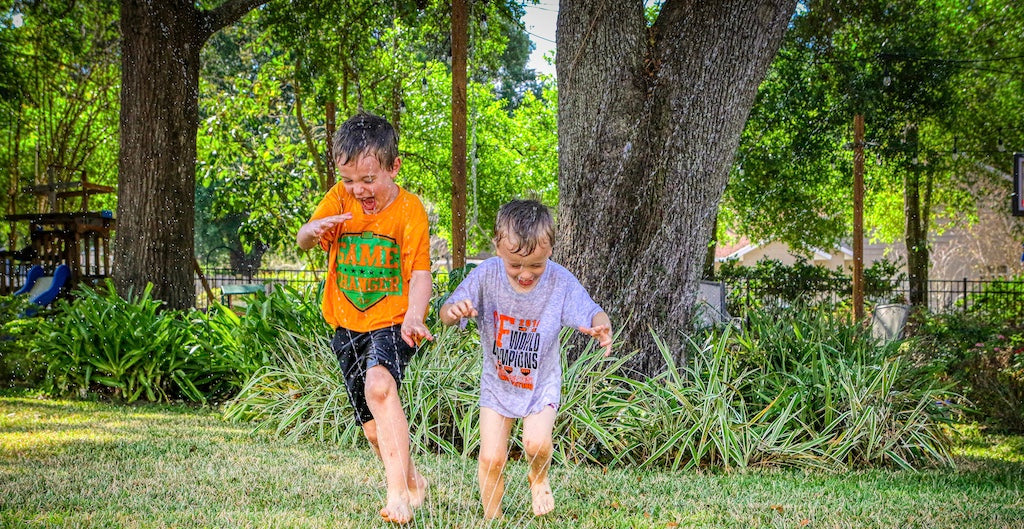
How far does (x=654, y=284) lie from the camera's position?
5.24m

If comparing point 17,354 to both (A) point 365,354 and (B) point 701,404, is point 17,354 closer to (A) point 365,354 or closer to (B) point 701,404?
(A) point 365,354

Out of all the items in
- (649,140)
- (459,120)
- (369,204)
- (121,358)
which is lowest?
(121,358)

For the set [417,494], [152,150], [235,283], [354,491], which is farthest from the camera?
[235,283]

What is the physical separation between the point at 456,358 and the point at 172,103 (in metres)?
4.51

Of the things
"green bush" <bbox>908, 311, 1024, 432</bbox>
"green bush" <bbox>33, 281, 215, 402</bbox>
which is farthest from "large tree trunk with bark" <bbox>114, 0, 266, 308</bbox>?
"green bush" <bbox>908, 311, 1024, 432</bbox>

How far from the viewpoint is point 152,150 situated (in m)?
7.74

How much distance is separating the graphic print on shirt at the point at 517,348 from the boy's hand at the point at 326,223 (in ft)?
2.16

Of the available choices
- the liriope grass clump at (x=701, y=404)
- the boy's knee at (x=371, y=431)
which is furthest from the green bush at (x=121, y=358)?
the boy's knee at (x=371, y=431)

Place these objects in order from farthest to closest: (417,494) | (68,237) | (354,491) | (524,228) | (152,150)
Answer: (68,237) → (152,150) → (354,491) → (417,494) → (524,228)

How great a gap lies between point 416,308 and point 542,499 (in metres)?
0.92

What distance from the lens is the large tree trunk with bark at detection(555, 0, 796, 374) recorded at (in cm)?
519

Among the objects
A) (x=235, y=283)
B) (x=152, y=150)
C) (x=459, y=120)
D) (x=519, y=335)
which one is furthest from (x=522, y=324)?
(x=235, y=283)

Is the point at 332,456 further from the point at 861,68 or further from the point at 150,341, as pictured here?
the point at 861,68

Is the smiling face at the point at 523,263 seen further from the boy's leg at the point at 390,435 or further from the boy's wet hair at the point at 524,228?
the boy's leg at the point at 390,435
